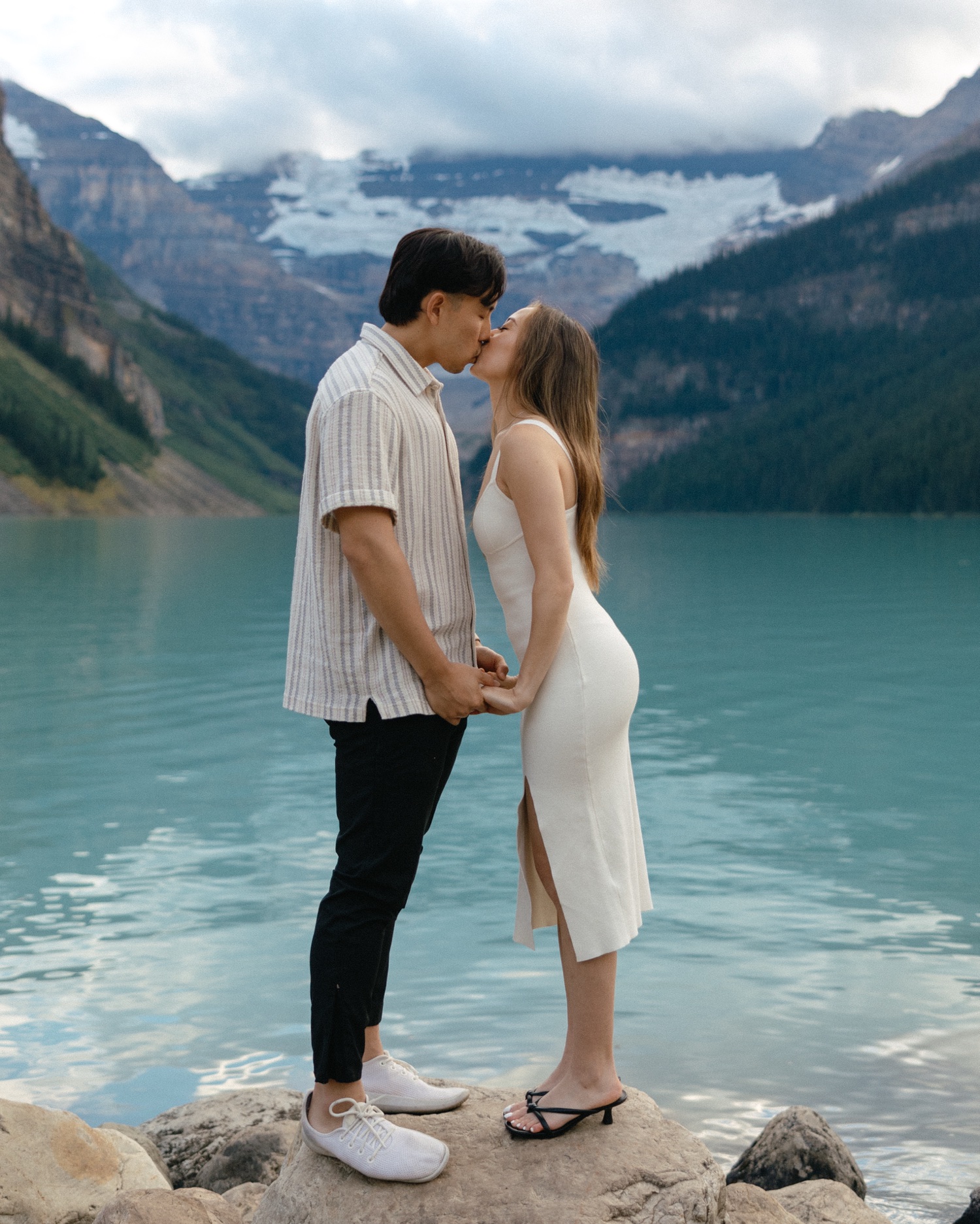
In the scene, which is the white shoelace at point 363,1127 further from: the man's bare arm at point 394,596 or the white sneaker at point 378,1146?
the man's bare arm at point 394,596

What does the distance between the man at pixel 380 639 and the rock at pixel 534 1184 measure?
0.08 metres

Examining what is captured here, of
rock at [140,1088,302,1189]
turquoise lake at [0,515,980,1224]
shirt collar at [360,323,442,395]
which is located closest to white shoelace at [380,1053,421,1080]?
rock at [140,1088,302,1189]

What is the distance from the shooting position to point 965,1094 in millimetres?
6539

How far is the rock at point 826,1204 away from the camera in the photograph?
4.71m

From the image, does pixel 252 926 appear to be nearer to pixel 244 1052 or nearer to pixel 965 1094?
pixel 244 1052

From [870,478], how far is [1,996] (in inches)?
6234

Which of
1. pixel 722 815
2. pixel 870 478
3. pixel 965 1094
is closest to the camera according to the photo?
pixel 965 1094

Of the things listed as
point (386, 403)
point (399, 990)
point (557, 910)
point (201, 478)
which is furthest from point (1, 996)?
point (201, 478)

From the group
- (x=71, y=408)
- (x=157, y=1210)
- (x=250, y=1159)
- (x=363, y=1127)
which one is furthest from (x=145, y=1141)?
(x=71, y=408)

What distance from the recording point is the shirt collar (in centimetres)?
396

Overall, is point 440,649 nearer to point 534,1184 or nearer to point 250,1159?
point 534,1184

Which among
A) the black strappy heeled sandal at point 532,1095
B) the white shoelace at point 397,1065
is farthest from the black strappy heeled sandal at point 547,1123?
the white shoelace at point 397,1065

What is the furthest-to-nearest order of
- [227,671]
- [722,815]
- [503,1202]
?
1. [227,671]
2. [722,815]
3. [503,1202]

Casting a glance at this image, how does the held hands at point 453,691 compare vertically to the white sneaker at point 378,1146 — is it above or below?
above
